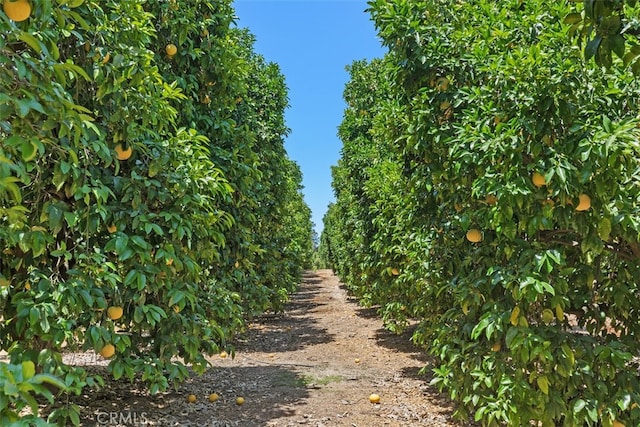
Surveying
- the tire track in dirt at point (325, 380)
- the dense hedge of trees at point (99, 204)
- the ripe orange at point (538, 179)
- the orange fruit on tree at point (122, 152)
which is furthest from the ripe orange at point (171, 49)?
the tire track in dirt at point (325, 380)

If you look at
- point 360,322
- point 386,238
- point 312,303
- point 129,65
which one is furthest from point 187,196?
point 312,303

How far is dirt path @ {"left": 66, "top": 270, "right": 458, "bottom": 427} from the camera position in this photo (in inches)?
152

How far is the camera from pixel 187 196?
280cm

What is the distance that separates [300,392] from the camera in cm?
470

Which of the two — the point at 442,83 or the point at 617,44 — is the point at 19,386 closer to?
the point at 617,44

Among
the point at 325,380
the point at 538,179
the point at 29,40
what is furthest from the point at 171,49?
the point at 325,380

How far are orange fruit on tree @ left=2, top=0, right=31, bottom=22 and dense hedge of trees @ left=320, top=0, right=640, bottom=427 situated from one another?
210 cm

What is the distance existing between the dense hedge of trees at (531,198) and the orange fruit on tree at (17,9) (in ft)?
6.88

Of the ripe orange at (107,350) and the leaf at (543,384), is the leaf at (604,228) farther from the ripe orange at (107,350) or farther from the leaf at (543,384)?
the ripe orange at (107,350)

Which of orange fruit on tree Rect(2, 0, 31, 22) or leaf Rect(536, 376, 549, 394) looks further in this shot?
leaf Rect(536, 376, 549, 394)

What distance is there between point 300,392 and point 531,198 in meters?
3.26

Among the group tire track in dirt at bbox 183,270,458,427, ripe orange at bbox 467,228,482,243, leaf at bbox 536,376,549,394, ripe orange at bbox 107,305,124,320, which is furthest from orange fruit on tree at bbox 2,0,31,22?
tire track in dirt at bbox 183,270,458,427

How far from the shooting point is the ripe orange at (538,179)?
244cm

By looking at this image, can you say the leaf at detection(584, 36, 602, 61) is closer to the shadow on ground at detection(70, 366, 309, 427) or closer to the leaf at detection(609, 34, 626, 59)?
the leaf at detection(609, 34, 626, 59)
